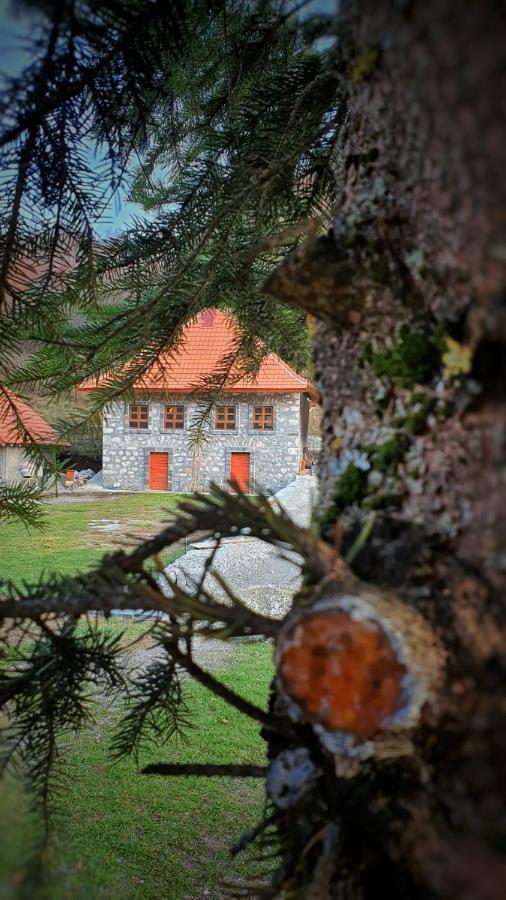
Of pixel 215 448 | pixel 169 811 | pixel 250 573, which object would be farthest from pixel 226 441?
pixel 169 811

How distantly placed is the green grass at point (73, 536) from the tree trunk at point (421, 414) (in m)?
4.29

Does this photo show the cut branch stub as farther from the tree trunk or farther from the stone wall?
the stone wall

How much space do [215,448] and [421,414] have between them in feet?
53.7

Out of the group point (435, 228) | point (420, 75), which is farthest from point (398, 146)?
point (420, 75)

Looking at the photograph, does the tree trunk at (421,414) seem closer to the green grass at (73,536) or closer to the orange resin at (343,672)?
the orange resin at (343,672)

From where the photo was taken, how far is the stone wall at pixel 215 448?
54.1 feet

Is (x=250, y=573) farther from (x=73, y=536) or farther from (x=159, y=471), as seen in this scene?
(x=159, y=471)

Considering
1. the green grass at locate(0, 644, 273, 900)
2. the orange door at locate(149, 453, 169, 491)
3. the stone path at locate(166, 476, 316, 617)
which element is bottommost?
the green grass at locate(0, 644, 273, 900)

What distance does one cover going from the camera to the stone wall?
54.1ft

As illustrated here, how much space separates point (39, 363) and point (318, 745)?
116cm

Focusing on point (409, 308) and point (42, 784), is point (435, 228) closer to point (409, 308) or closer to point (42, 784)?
point (409, 308)

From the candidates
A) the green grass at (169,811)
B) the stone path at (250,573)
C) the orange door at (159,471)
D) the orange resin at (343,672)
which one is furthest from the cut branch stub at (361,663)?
the orange door at (159,471)

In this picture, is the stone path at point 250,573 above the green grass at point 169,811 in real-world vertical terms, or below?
above

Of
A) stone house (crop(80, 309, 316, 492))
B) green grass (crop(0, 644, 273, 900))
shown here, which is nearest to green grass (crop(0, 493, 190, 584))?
stone house (crop(80, 309, 316, 492))
